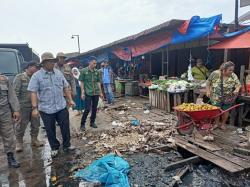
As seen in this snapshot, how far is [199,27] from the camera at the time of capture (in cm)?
867

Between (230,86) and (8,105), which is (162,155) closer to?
(230,86)

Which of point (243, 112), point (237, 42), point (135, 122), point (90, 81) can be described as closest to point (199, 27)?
point (237, 42)

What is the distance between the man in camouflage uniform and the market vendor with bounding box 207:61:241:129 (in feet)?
14.7

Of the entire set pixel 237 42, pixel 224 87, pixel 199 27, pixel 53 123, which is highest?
pixel 199 27

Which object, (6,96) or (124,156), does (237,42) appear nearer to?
(124,156)

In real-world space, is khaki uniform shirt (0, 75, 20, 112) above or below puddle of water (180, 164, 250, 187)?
above

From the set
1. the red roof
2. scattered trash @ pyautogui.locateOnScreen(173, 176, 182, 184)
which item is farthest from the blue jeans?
scattered trash @ pyautogui.locateOnScreen(173, 176, 182, 184)

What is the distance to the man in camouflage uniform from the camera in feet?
16.3

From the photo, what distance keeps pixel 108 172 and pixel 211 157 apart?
1.79 metres

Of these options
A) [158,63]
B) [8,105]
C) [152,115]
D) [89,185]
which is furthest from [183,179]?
[158,63]

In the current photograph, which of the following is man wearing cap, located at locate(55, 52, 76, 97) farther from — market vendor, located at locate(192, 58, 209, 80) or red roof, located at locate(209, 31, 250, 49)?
market vendor, located at locate(192, 58, 209, 80)

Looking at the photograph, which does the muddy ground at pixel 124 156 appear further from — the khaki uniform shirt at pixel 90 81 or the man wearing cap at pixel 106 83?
the man wearing cap at pixel 106 83

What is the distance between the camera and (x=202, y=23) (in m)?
8.56

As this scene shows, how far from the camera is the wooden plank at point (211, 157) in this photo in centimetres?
414
